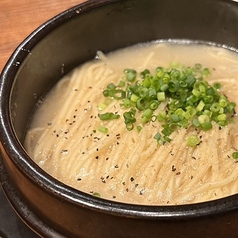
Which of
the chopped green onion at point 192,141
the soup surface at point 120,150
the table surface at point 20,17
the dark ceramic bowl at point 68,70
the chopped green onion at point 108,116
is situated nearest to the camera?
the dark ceramic bowl at point 68,70

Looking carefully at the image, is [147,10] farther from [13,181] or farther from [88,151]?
[13,181]

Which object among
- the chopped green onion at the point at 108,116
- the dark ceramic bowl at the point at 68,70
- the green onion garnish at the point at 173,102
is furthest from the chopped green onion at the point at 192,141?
the dark ceramic bowl at the point at 68,70

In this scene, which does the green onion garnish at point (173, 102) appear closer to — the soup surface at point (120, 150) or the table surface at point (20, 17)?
the soup surface at point (120, 150)

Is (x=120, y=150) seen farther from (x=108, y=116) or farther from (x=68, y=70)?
→ (x=68, y=70)

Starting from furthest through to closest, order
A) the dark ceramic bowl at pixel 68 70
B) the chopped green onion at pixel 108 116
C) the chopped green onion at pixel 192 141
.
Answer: the chopped green onion at pixel 108 116, the chopped green onion at pixel 192 141, the dark ceramic bowl at pixel 68 70

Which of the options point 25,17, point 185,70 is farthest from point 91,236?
point 25,17

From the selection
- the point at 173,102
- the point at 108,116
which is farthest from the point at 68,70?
the point at 173,102
